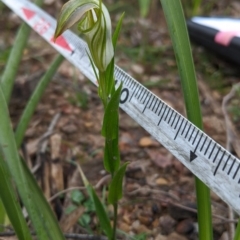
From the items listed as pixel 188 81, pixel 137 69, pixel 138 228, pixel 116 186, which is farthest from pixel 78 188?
pixel 137 69

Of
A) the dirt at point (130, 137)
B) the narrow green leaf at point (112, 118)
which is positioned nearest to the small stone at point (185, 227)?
the dirt at point (130, 137)

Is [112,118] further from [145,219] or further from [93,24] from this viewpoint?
[145,219]

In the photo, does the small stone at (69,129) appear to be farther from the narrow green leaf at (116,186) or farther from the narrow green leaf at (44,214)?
the narrow green leaf at (116,186)

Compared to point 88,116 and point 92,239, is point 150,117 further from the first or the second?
point 88,116

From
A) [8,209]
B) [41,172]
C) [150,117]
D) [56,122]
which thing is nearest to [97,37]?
[150,117]

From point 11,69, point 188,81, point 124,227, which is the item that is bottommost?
point 124,227

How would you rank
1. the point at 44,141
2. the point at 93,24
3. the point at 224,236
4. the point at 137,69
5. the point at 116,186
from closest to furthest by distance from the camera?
1. the point at 93,24
2. the point at 116,186
3. the point at 224,236
4. the point at 44,141
5. the point at 137,69
